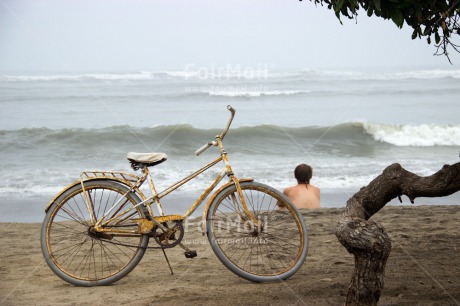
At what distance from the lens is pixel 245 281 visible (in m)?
4.90

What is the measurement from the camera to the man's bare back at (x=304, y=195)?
7828 millimetres

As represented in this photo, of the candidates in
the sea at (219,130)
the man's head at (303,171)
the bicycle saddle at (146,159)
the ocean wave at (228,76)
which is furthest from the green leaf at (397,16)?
the ocean wave at (228,76)

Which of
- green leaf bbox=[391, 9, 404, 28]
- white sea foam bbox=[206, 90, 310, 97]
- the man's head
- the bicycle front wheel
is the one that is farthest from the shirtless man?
white sea foam bbox=[206, 90, 310, 97]

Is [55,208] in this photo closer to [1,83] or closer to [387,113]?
[387,113]

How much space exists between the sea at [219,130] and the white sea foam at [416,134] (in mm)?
28

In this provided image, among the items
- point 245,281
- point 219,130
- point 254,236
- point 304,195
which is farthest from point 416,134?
point 245,281

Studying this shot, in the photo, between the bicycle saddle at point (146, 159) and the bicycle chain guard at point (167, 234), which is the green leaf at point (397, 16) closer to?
the bicycle saddle at point (146, 159)

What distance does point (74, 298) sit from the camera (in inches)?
182

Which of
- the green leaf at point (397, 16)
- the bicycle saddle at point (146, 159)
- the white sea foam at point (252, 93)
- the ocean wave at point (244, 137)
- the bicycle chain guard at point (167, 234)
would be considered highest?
the green leaf at point (397, 16)

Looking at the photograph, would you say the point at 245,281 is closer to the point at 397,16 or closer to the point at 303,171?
the point at 397,16

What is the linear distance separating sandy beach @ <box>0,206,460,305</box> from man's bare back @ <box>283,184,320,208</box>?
112 centimetres

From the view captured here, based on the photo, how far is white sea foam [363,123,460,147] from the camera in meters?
17.3

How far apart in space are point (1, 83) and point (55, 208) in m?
29.8

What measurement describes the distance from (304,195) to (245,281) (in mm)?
3128
